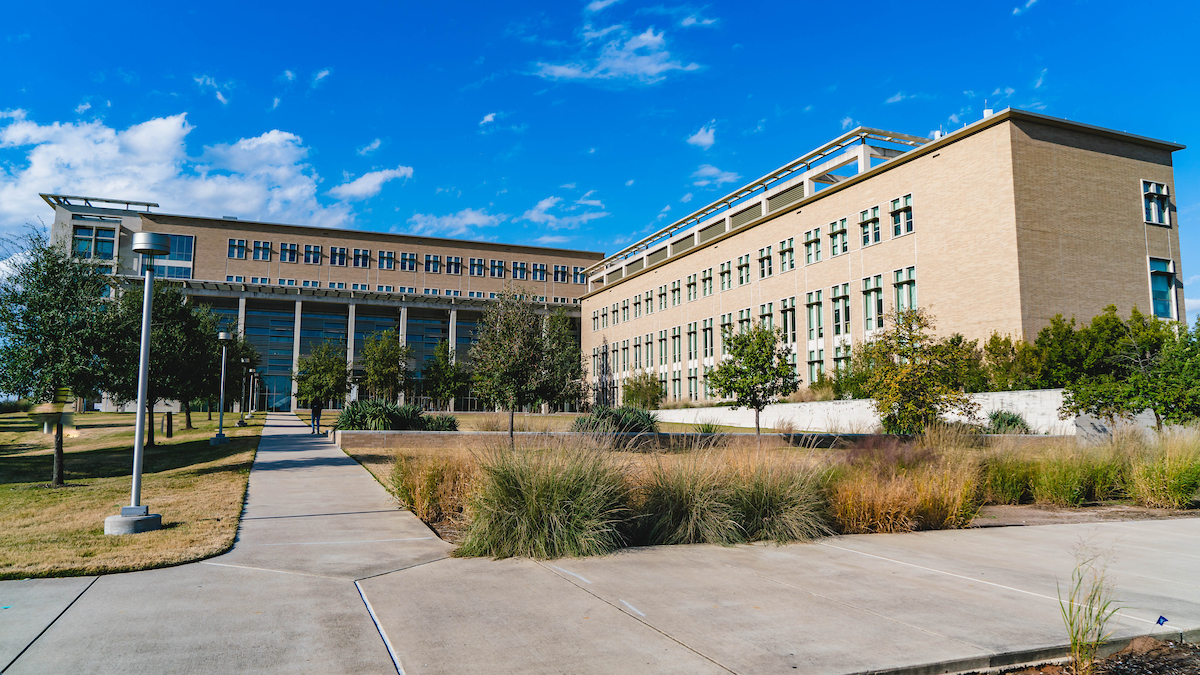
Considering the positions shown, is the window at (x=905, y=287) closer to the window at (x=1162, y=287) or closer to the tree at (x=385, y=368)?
the window at (x=1162, y=287)

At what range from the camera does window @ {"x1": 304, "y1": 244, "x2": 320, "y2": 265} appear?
81250mm

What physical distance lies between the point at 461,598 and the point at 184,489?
9.61 metres

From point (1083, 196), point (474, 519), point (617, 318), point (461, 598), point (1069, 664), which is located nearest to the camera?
point (1069, 664)

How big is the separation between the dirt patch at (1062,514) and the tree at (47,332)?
1651 cm

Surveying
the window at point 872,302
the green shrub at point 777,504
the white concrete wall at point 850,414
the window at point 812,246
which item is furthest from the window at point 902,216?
the green shrub at point 777,504

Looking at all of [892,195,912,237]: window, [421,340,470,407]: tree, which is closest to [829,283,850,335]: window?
[892,195,912,237]: window

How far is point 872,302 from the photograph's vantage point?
4262 cm

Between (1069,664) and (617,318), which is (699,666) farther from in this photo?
(617,318)

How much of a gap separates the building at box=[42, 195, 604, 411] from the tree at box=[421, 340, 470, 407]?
7.13m

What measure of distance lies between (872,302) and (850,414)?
10.1 m

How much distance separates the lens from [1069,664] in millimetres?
4410

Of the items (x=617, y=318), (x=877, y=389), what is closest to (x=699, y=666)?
(x=877, y=389)

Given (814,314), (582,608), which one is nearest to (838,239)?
(814,314)

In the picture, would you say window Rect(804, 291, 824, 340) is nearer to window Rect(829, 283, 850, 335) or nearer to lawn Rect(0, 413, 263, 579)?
window Rect(829, 283, 850, 335)
